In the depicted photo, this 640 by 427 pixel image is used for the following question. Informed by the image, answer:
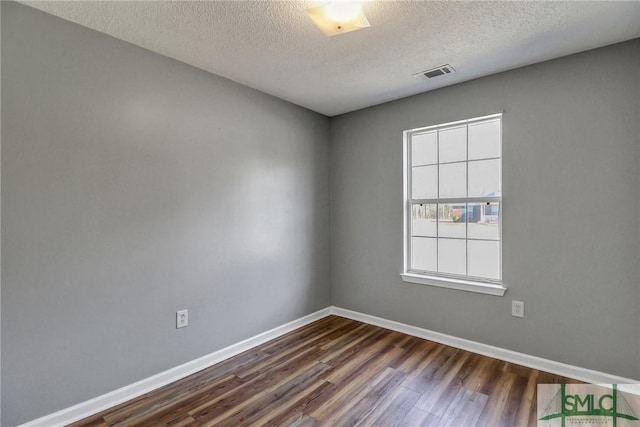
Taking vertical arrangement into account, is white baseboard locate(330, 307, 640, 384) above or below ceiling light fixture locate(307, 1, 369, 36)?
below

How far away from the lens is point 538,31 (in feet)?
6.61

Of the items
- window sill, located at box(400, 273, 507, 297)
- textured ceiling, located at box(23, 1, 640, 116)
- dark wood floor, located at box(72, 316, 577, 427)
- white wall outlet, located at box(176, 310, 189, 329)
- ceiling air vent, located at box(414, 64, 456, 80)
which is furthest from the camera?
window sill, located at box(400, 273, 507, 297)

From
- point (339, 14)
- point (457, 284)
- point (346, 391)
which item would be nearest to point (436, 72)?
point (339, 14)

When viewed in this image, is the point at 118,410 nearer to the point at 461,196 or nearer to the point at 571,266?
the point at 461,196

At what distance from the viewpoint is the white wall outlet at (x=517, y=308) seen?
8.36 feet

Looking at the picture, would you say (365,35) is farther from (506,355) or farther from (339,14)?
(506,355)

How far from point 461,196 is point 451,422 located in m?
1.87

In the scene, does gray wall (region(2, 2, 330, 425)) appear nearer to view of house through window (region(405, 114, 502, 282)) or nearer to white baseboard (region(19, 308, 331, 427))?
white baseboard (region(19, 308, 331, 427))

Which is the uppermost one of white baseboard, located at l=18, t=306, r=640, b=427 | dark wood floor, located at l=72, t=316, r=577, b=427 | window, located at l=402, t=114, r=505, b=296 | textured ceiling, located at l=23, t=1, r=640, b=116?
textured ceiling, located at l=23, t=1, r=640, b=116

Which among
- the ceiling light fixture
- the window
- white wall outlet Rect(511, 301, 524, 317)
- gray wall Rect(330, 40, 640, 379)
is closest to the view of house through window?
the window

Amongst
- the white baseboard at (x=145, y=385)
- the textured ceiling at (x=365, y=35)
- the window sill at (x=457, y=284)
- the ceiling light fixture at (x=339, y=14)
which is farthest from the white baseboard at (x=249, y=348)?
the ceiling light fixture at (x=339, y=14)

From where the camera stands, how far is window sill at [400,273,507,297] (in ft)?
8.75

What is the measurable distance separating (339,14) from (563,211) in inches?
85.6

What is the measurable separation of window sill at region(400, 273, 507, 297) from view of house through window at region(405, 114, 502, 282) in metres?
0.07
